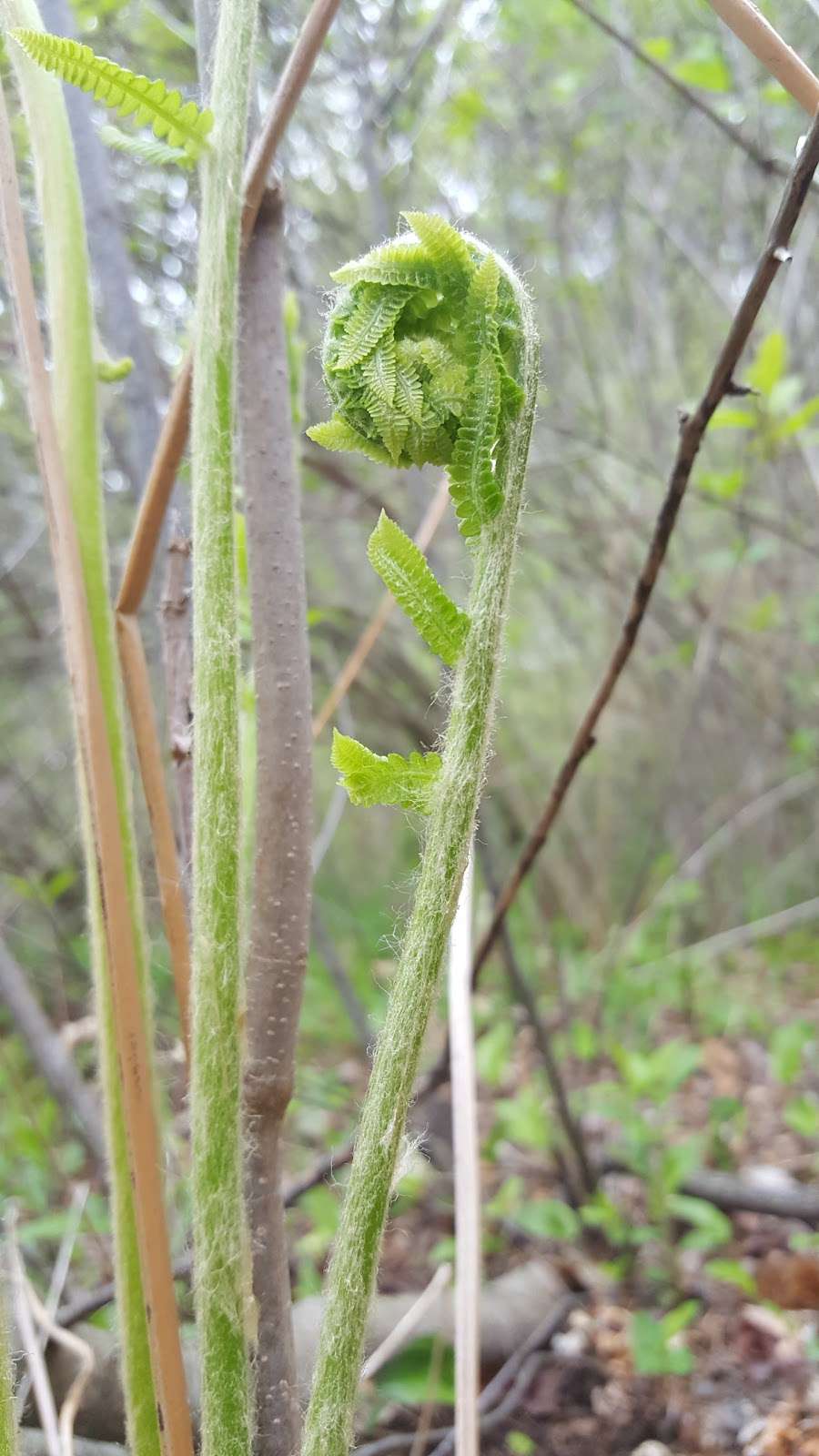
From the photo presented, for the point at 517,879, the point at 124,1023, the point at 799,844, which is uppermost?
the point at 799,844

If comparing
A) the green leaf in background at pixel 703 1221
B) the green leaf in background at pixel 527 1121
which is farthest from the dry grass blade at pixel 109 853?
the green leaf in background at pixel 527 1121

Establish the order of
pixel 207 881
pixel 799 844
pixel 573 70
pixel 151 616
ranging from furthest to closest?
pixel 799 844, pixel 573 70, pixel 151 616, pixel 207 881

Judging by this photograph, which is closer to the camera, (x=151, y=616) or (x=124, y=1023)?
(x=124, y=1023)

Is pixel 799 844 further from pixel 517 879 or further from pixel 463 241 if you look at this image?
pixel 463 241

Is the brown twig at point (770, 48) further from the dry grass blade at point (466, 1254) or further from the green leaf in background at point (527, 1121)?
the green leaf in background at point (527, 1121)

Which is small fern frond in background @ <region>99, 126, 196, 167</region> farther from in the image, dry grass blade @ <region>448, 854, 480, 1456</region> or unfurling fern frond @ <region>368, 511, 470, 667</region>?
dry grass blade @ <region>448, 854, 480, 1456</region>

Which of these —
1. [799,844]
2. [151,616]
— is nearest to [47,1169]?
[151,616]

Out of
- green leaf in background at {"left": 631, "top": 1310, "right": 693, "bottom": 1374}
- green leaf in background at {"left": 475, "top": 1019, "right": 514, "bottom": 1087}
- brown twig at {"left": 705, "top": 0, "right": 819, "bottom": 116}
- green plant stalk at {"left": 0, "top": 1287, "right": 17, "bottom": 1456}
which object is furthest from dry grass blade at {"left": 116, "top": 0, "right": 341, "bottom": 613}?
green leaf in background at {"left": 475, "top": 1019, "right": 514, "bottom": 1087}
